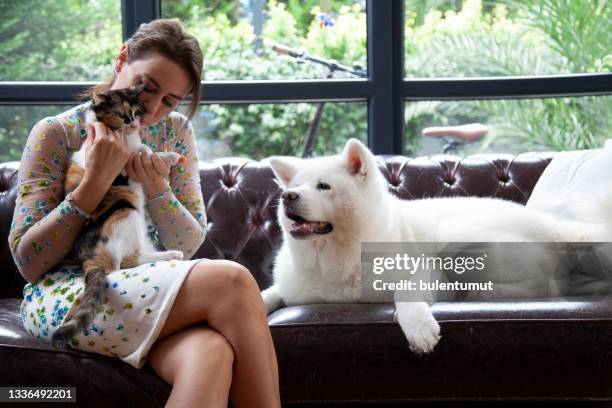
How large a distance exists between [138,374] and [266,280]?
968 millimetres

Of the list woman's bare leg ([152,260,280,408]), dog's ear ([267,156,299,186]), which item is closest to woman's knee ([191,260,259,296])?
woman's bare leg ([152,260,280,408])

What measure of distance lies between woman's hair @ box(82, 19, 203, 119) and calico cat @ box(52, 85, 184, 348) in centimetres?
13

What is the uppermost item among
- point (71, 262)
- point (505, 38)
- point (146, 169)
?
point (505, 38)

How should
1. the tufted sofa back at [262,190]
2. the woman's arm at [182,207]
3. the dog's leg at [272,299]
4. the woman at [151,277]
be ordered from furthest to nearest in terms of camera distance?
the tufted sofa back at [262,190]
the dog's leg at [272,299]
the woman's arm at [182,207]
the woman at [151,277]

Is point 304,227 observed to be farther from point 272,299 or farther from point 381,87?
point 381,87

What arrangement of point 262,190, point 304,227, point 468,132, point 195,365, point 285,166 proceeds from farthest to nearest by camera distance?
1. point 468,132
2. point 262,190
3. point 285,166
4. point 304,227
5. point 195,365

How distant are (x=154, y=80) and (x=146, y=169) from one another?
241 millimetres

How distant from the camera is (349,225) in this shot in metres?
2.05

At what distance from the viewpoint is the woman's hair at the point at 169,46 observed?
1.79 meters

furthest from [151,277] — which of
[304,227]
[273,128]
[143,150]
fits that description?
[273,128]

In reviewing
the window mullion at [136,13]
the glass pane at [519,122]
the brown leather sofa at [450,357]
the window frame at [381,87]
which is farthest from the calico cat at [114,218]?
the glass pane at [519,122]

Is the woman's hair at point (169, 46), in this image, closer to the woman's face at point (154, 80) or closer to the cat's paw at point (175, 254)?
the woman's face at point (154, 80)

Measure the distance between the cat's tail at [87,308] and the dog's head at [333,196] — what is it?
0.65 m

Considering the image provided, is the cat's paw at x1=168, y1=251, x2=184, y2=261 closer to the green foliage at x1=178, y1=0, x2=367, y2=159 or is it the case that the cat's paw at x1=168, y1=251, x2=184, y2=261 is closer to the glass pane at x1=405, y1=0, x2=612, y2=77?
the green foliage at x1=178, y1=0, x2=367, y2=159
